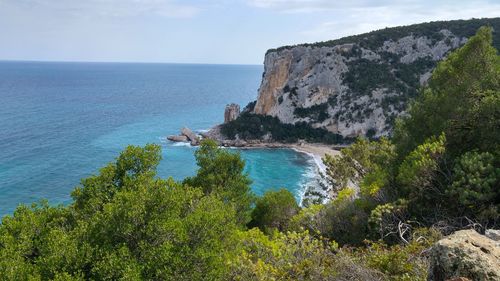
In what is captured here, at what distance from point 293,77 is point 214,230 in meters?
82.7

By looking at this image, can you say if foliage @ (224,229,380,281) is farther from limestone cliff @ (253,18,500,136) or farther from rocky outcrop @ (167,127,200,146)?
limestone cliff @ (253,18,500,136)

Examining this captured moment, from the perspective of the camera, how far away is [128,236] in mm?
10461

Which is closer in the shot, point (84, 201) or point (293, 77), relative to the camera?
point (84, 201)

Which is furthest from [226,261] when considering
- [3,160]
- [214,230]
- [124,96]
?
[124,96]

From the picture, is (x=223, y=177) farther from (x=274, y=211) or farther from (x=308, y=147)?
(x=308, y=147)

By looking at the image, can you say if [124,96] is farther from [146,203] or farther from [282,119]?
[146,203]

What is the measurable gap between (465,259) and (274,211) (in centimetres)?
2410

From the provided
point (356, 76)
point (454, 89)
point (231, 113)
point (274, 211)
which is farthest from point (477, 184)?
point (231, 113)

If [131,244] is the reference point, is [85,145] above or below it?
below

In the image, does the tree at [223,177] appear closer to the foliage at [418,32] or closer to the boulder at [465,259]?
the boulder at [465,259]

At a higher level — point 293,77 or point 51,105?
point 293,77

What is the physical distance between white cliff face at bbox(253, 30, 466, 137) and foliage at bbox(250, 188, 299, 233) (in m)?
54.9

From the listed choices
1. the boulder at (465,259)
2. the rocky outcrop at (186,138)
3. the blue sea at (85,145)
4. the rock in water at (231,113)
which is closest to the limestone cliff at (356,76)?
the rock in water at (231,113)

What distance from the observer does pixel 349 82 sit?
86.2 meters
